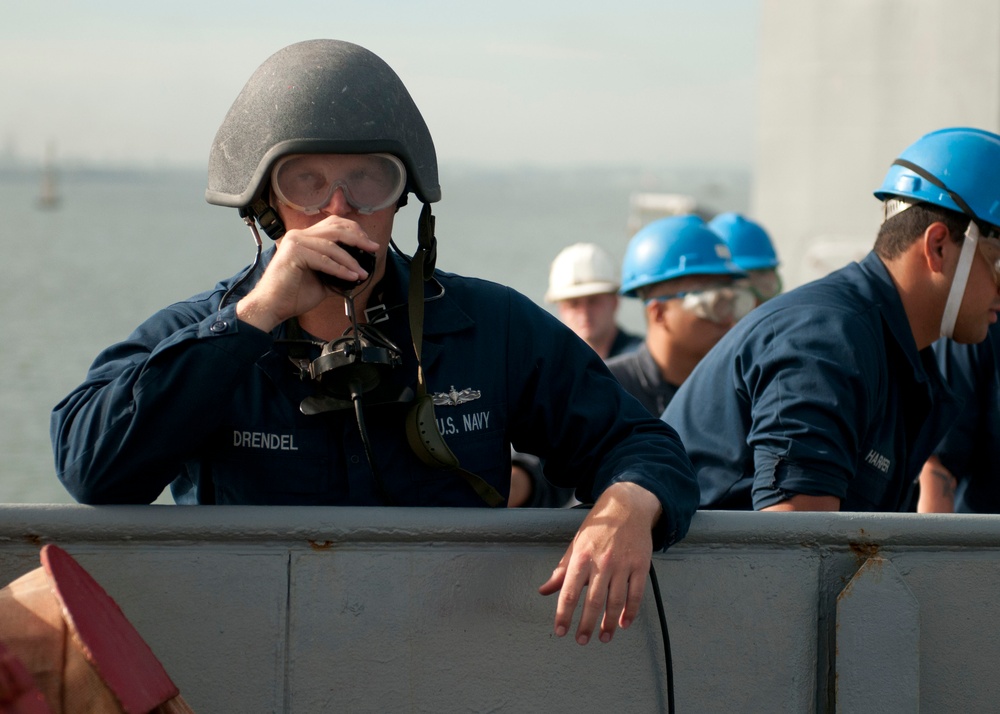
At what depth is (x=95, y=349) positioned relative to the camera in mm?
37719

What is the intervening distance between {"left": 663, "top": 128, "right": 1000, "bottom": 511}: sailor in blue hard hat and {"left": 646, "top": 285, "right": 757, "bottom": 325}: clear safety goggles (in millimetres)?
1888

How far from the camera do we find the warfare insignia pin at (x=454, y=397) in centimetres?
253

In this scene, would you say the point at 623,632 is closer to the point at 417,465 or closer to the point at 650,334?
the point at 417,465

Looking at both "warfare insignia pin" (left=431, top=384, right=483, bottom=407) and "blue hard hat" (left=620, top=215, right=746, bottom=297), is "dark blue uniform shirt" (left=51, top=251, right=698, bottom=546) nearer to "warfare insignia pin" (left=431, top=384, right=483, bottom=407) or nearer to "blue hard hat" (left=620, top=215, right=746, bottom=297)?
"warfare insignia pin" (left=431, top=384, right=483, bottom=407)

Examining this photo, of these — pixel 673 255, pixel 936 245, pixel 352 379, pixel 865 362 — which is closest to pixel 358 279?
pixel 352 379

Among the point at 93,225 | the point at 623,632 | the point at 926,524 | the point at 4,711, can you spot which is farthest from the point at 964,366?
the point at 93,225

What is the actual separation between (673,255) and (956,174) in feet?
8.18

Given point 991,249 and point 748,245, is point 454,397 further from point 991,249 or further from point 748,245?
point 748,245

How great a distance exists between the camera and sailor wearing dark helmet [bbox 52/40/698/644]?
7.41 feet

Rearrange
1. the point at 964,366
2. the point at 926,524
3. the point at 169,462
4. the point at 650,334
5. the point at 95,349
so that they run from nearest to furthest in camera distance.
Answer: the point at 169,462 < the point at 926,524 < the point at 964,366 < the point at 650,334 < the point at 95,349

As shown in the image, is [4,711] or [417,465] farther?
[417,465]

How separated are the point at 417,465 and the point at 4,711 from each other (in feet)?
3.29

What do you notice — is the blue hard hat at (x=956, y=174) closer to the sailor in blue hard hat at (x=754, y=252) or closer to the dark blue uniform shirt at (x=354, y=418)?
the dark blue uniform shirt at (x=354, y=418)

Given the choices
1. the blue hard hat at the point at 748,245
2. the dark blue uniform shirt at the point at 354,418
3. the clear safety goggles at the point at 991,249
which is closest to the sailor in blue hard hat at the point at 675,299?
the blue hard hat at the point at 748,245
